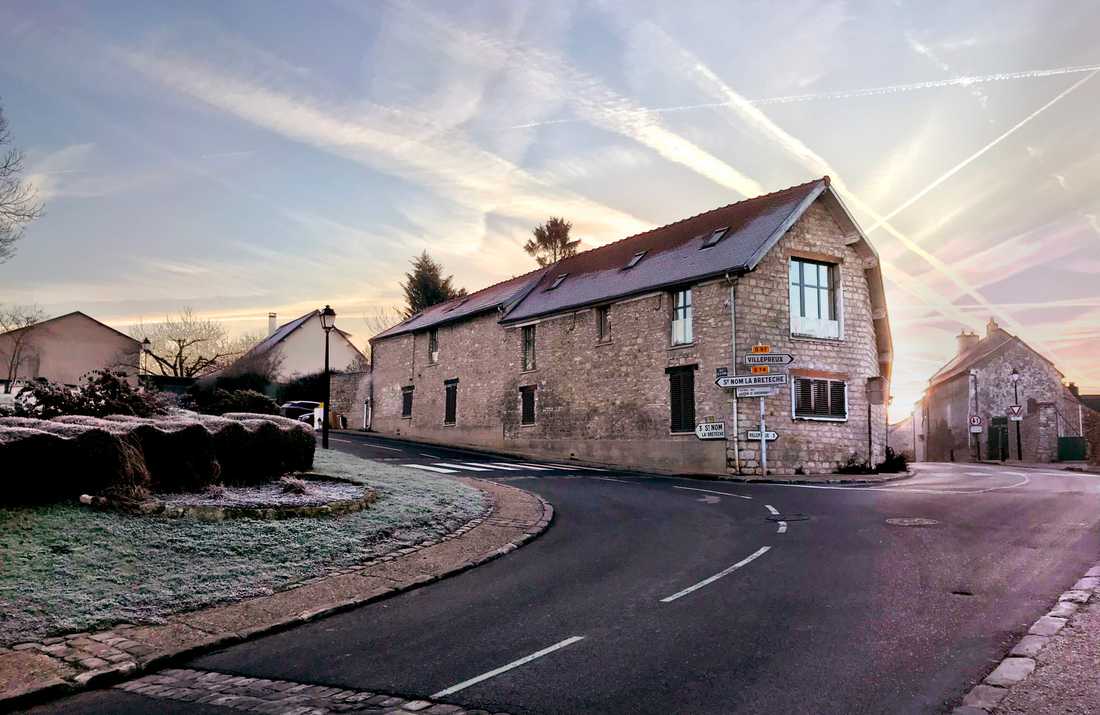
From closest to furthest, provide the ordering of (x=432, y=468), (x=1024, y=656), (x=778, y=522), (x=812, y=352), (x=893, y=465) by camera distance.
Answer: (x=1024, y=656), (x=778, y=522), (x=432, y=468), (x=812, y=352), (x=893, y=465)

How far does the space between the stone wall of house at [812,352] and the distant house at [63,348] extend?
1854 inches

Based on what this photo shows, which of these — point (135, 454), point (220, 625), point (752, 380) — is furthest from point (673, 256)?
point (220, 625)

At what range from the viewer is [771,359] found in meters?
23.6

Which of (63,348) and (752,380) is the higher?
(63,348)

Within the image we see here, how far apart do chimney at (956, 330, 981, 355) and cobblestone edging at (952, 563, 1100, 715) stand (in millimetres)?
55656

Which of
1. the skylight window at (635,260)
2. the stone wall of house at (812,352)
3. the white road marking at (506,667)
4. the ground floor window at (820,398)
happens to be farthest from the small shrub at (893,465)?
the white road marking at (506,667)

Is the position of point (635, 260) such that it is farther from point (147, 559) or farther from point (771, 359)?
point (147, 559)

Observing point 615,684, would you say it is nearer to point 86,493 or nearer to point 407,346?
point 86,493

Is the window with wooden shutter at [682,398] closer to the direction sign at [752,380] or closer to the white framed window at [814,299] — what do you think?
the direction sign at [752,380]

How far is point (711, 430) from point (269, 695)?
2048cm

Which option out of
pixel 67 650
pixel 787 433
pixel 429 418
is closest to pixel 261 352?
pixel 429 418

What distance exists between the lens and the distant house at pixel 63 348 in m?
55.1

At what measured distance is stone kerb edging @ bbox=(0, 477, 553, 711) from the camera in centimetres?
588

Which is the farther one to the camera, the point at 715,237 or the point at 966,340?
the point at 966,340
